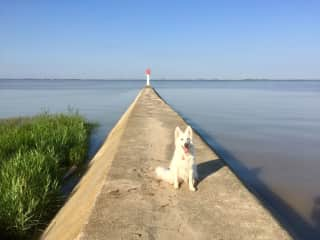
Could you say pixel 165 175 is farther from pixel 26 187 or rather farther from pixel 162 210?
pixel 26 187

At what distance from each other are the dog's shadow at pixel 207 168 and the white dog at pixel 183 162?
592mm

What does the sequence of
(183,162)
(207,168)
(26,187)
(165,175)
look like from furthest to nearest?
(207,168) → (26,187) → (165,175) → (183,162)

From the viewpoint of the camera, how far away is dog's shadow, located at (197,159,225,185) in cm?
682

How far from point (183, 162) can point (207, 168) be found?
1954 mm

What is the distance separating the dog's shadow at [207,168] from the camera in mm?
6822

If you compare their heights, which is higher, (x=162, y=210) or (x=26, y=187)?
(x=162, y=210)

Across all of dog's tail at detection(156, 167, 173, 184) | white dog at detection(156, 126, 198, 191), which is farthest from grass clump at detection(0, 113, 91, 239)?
white dog at detection(156, 126, 198, 191)

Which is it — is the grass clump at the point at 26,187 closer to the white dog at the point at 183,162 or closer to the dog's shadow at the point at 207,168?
the white dog at the point at 183,162

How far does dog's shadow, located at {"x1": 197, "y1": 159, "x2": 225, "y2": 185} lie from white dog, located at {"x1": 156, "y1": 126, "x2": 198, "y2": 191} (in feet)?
1.94

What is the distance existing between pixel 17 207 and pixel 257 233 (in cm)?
383

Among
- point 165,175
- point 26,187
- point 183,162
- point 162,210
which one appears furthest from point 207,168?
point 26,187

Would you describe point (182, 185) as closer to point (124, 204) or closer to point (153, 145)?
point (124, 204)

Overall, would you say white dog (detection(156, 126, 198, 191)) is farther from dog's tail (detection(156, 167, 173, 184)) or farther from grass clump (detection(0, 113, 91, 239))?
grass clump (detection(0, 113, 91, 239))

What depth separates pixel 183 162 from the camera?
5578 mm
